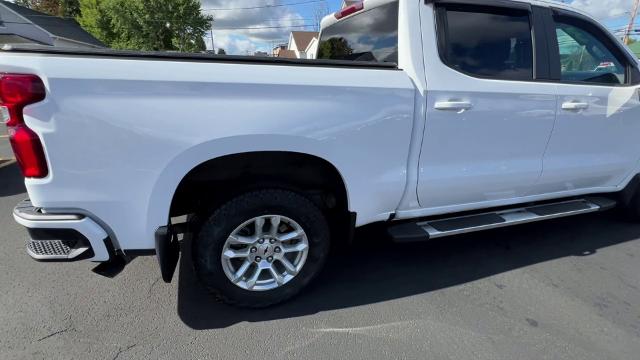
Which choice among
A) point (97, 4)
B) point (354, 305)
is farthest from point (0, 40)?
point (354, 305)

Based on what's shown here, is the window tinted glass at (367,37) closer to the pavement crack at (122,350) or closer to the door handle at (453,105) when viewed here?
the door handle at (453,105)

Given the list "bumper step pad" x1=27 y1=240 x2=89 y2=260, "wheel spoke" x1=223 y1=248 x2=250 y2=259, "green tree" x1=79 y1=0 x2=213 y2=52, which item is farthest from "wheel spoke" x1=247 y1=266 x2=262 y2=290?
"green tree" x1=79 y1=0 x2=213 y2=52

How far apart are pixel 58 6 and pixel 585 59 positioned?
60.8 meters

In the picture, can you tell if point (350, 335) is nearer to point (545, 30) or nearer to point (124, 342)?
point (124, 342)

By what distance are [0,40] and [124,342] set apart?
85.4ft

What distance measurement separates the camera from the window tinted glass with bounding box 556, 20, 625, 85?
306 centimetres

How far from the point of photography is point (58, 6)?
4738 cm

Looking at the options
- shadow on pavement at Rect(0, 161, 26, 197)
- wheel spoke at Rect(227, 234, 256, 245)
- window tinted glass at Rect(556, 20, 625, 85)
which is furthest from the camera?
shadow on pavement at Rect(0, 161, 26, 197)

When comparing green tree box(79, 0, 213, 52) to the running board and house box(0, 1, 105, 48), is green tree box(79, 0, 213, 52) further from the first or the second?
the running board

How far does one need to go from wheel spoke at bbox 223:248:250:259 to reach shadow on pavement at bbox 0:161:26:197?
396 cm

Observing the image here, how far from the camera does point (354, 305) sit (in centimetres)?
257

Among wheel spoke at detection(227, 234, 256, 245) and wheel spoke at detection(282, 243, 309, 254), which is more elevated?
wheel spoke at detection(227, 234, 256, 245)

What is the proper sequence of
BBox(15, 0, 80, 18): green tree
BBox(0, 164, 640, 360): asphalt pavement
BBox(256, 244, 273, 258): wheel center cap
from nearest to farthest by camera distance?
1. BBox(0, 164, 640, 360): asphalt pavement
2. BBox(256, 244, 273, 258): wheel center cap
3. BBox(15, 0, 80, 18): green tree

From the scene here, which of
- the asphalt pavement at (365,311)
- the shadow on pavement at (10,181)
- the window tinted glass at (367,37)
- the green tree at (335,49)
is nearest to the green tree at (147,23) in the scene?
the shadow on pavement at (10,181)
